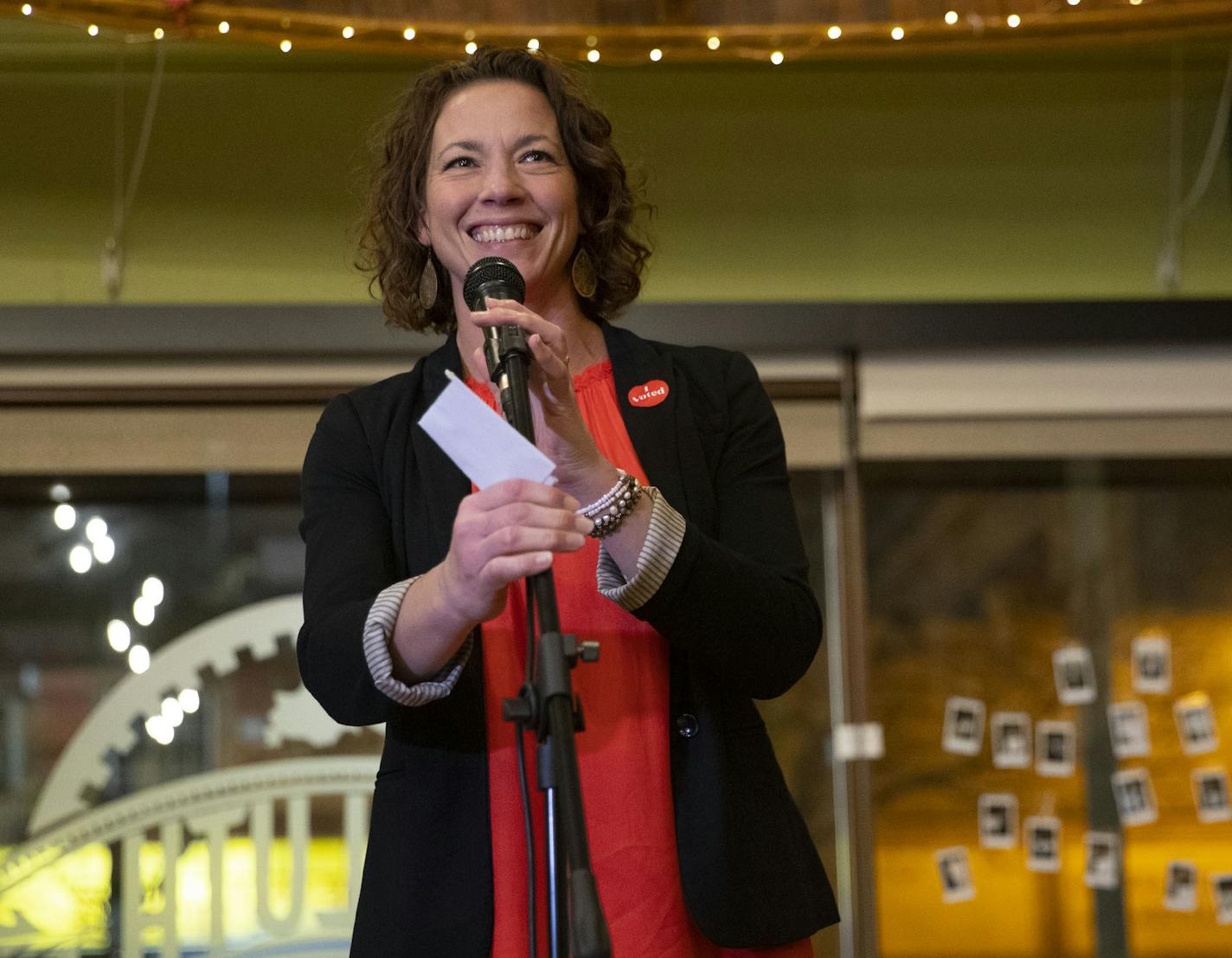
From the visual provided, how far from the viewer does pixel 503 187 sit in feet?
4.25

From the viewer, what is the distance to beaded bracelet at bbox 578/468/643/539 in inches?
43.8

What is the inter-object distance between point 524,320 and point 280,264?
3.58 metres

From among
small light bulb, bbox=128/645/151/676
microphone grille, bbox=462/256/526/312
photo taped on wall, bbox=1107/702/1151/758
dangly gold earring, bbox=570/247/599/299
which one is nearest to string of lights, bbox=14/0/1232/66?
small light bulb, bbox=128/645/151/676

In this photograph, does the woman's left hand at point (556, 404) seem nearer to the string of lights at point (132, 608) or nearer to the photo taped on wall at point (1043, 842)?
the string of lights at point (132, 608)

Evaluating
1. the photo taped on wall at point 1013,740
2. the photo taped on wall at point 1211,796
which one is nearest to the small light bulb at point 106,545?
the photo taped on wall at point 1013,740

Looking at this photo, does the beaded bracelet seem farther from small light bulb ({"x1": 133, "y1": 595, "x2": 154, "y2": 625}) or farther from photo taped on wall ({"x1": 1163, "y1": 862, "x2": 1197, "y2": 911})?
photo taped on wall ({"x1": 1163, "y1": 862, "x2": 1197, "y2": 911})

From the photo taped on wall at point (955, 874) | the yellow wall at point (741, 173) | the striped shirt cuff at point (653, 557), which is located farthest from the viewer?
the photo taped on wall at point (955, 874)

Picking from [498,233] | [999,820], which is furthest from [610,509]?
[999,820]

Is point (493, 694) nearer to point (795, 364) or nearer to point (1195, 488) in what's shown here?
point (795, 364)

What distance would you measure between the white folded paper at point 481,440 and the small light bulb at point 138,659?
11.4ft

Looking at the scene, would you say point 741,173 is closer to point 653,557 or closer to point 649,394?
point 649,394

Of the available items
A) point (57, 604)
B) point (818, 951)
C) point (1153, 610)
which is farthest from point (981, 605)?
point (57, 604)

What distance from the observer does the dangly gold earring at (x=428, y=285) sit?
1.50 metres

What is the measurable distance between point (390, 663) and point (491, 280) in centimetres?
32
